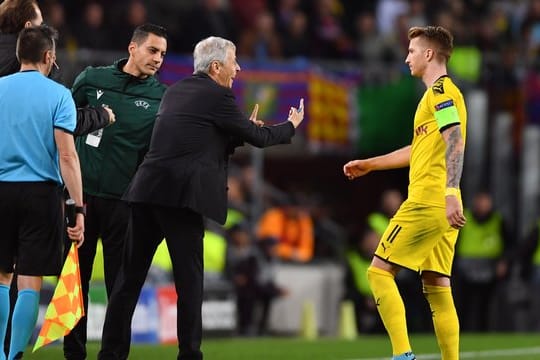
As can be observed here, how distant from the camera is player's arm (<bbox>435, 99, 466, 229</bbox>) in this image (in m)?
8.66

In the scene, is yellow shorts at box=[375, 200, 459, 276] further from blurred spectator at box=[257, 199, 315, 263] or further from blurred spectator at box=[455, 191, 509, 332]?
blurred spectator at box=[455, 191, 509, 332]

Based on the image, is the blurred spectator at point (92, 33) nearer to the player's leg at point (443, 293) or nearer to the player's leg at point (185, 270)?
the player's leg at point (185, 270)

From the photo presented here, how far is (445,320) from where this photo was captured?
9.31 m

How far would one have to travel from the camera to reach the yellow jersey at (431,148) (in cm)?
906

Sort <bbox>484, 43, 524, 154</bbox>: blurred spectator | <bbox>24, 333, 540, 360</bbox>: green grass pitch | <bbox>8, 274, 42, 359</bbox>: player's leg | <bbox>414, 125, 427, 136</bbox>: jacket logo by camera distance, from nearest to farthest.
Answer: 1. <bbox>8, 274, 42, 359</bbox>: player's leg
2. <bbox>414, 125, 427, 136</bbox>: jacket logo
3. <bbox>24, 333, 540, 360</bbox>: green grass pitch
4. <bbox>484, 43, 524, 154</bbox>: blurred spectator

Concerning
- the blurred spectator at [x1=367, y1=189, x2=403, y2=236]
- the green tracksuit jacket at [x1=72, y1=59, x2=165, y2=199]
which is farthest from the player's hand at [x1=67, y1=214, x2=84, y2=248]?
the blurred spectator at [x1=367, y1=189, x2=403, y2=236]

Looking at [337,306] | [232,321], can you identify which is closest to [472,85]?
[337,306]

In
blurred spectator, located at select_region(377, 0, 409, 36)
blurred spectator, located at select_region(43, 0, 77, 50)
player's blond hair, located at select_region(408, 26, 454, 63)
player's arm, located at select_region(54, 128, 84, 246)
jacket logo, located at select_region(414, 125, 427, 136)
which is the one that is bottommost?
player's arm, located at select_region(54, 128, 84, 246)

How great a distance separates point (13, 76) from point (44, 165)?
0.60m

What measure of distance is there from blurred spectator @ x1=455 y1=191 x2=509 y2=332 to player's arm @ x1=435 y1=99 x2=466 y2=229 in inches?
403

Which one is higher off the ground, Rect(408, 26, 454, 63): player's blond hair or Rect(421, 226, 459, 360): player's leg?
Rect(408, 26, 454, 63): player's blond hair

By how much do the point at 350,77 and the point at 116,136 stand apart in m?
9.90

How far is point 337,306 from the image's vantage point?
19.4 metres

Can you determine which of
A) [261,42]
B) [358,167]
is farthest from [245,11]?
[358,167]
